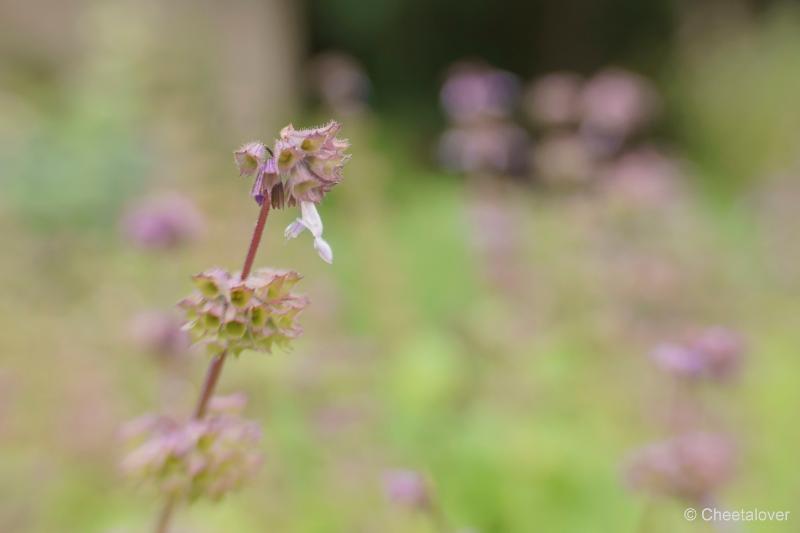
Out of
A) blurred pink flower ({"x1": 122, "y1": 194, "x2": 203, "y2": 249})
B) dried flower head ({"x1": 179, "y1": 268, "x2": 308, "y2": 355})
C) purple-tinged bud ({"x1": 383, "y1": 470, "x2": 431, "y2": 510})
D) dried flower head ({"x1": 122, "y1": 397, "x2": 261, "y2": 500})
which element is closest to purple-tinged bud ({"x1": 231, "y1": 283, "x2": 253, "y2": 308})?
dried flower head ({"x1": 179, "y1": 268, "x2": 308, "y2": 355})

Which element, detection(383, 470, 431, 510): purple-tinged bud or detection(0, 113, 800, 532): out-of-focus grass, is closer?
detection(383, 470, 431, 510): purple-tinged bud

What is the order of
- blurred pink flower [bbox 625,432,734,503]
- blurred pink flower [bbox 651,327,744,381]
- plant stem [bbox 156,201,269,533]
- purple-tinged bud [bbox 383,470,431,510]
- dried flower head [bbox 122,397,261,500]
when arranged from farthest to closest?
blurred pink flower [bbox 651,327,744,381], blurred pink flower [bbox 625,432,734,503], purple-tinged bud [bbox 383,470,431,510], dried flower head [bbox 122,397,261,500], plant stem [bbox 156,201,269,533]

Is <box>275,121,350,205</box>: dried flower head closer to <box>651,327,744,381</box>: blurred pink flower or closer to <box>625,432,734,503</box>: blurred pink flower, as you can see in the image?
<box>625,432,734,503</box>: blurred pink flower

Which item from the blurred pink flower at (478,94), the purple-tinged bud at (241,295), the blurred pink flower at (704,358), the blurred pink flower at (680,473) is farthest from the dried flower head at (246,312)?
the blurred pink flower at (478,94)

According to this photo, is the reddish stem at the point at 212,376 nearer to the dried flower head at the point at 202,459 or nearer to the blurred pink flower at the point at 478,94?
the dried flower head at the point at 202,459

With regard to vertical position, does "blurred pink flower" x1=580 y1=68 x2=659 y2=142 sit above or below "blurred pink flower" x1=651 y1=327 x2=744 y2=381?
above

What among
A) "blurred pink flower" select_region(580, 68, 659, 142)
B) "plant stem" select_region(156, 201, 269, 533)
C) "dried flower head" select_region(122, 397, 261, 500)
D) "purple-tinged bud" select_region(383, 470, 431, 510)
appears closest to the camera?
"plant stem" select_region(156, 201, 269, 533)
